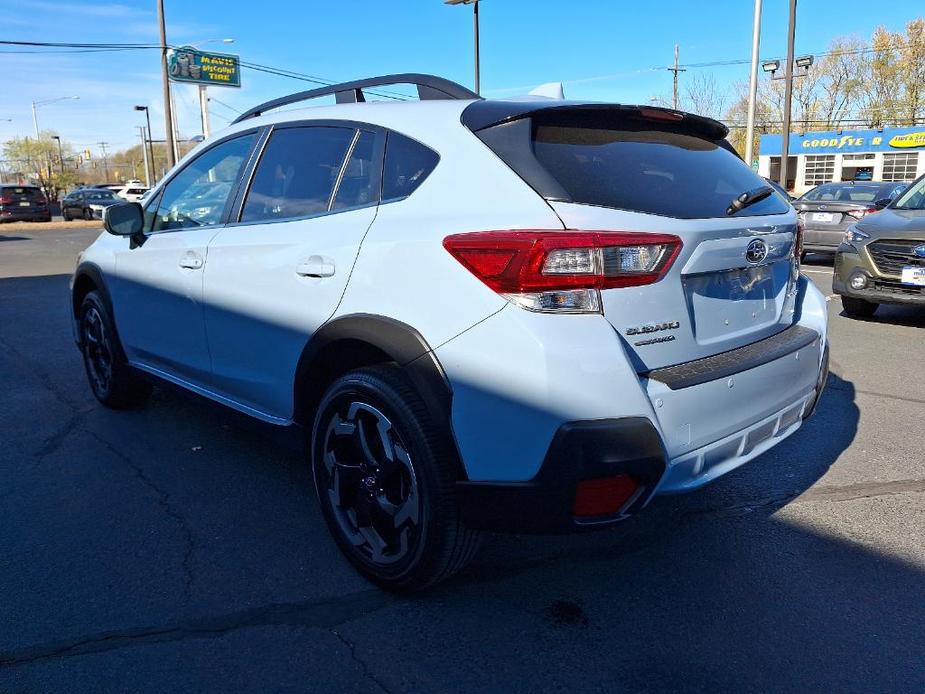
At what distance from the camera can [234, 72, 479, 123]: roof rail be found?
2996 millimetres

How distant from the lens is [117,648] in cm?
238

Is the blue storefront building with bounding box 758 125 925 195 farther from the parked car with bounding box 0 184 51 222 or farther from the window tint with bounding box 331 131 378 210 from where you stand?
the window tint with bounding box 331 131 378 210

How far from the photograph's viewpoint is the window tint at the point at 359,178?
2818 mm

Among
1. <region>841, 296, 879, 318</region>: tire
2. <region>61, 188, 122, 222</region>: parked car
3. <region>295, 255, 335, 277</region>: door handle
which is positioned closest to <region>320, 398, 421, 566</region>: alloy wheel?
<region>295, 255, 335, 277</region>: door handle

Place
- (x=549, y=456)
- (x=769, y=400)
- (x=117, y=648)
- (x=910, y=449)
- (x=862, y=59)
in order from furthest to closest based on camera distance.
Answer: (x=862, y=59) < (x=910, y=449) < (x=769, y=400) < (x=117, y=648) < (x=549, y=456)

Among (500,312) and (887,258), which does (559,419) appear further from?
(887,258)

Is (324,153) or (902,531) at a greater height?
(324,153)

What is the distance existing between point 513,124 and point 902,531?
2.32m

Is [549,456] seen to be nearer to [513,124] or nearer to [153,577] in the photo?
[513,124]

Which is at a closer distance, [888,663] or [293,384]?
[888,663]

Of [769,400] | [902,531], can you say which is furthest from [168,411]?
[902,531]

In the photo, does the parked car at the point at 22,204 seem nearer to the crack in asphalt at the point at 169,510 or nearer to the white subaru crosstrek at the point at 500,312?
the crack in asphalt at the point at 169,510

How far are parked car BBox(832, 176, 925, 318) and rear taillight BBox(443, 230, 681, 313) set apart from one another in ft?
18.9

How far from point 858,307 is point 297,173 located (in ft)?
22.1
